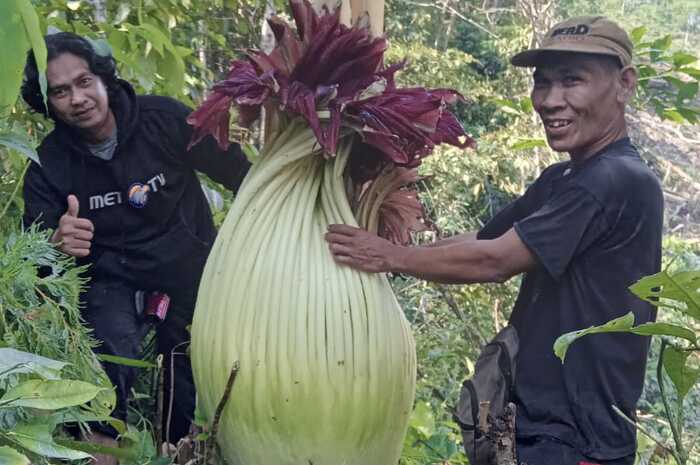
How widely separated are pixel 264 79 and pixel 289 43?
9 cm

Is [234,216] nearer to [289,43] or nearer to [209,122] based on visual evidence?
[209,122]

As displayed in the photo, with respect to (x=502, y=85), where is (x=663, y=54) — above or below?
above

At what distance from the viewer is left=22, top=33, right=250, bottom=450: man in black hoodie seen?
2.40m

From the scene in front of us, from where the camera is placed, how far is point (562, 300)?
2086 millimetres

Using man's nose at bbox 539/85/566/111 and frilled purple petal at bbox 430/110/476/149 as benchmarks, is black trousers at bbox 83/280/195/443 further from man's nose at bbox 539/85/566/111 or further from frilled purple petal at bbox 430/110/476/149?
man's nose at bbox 539/85/566/111

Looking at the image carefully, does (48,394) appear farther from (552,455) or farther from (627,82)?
(627,82)

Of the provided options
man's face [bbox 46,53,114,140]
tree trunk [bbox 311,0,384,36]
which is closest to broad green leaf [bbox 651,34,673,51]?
tree trunk [bbox 311,0,384,36]

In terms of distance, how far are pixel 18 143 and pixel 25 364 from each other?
14.8 inches

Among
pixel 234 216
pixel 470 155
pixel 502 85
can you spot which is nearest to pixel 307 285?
pixel 234 216

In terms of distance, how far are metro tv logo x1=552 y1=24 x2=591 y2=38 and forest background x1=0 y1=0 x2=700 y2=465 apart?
1.63 feet

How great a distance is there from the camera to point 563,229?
→ 1.99 meters

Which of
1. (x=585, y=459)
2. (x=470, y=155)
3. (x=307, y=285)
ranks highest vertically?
(x=307, y=285)

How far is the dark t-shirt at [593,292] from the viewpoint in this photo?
200 centimetres

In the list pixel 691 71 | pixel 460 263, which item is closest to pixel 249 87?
pixel 460 263
